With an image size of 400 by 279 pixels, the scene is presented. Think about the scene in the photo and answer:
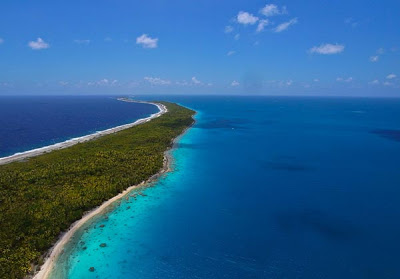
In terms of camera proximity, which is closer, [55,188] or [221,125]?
[55,188]

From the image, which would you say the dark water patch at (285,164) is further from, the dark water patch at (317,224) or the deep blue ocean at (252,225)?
the dark water patch at (317,224)

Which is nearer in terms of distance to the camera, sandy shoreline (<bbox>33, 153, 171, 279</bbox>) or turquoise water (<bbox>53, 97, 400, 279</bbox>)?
sandy shoreline (<bbox>33, 153, 171, 279</bbox>)

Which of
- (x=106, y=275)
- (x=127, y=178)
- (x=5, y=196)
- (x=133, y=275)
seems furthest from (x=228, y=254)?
(x=5, y=196)

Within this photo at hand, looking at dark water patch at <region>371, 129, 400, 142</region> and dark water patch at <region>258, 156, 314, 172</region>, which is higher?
dark water patch at <region>371, 129, 400, 142</region>

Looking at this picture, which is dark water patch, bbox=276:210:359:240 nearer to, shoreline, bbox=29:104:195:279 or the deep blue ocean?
the deep blue ocean

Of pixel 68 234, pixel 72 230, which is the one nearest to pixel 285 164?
pixel 72 230

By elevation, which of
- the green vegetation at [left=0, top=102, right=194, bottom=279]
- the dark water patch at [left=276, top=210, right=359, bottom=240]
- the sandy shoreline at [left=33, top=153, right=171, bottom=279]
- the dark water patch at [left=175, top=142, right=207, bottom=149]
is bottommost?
the sandy shoreline at [left=33, top=153, right=171, bottom=279]

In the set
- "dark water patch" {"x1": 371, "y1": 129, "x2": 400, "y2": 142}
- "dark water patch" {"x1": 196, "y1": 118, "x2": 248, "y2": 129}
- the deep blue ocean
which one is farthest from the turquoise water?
"dark water patch" {"x1": 196, "y1": 118, "x2": 248, "y2": 129}

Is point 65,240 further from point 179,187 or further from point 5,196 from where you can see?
point 179,187

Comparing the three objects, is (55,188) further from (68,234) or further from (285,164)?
(285,164)
